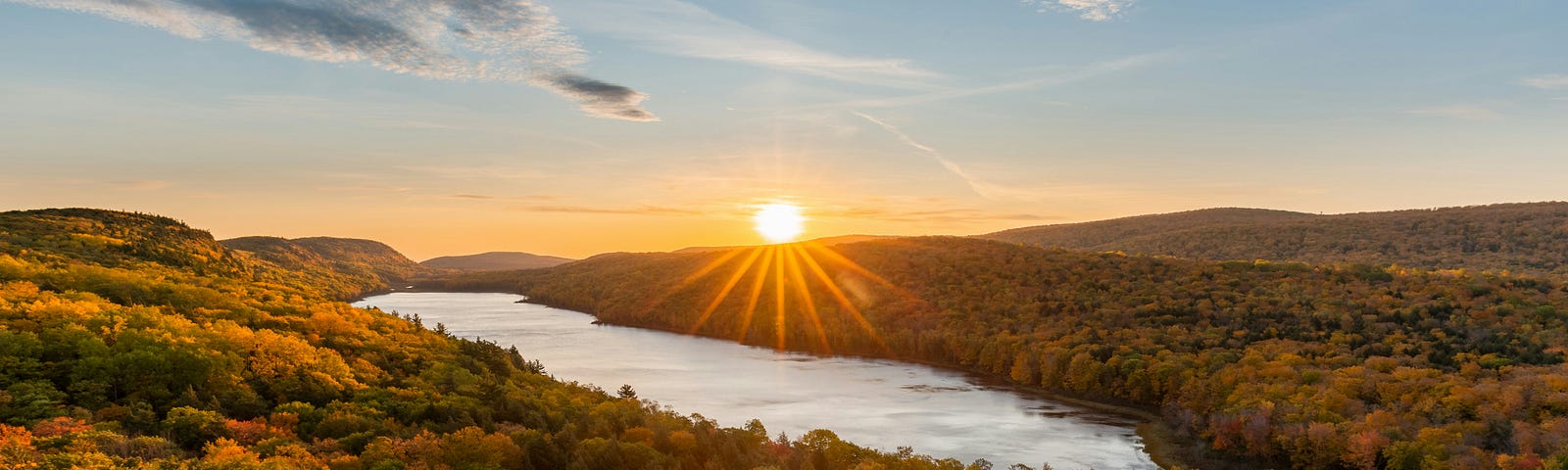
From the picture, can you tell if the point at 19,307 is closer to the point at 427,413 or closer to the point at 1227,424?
the point at 427,413

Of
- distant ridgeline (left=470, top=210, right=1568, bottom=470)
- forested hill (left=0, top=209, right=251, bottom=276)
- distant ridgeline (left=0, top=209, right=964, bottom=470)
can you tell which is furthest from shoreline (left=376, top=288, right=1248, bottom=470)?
forested hill (left=0, top=209, right=251, bottom=276)

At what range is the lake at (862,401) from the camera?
2685 inches

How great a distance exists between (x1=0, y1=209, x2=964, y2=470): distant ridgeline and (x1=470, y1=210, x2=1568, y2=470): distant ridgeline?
35.7 m

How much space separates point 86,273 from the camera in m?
Answer: 60.8

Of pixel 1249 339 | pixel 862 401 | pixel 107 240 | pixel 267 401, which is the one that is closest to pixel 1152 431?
pixel 862 401

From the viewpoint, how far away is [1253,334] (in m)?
97.4

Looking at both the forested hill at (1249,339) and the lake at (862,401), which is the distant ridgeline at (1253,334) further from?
the lake at (862,401)

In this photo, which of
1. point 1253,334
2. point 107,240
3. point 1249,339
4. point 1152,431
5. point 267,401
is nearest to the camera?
point 267,401

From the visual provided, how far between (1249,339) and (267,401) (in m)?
100

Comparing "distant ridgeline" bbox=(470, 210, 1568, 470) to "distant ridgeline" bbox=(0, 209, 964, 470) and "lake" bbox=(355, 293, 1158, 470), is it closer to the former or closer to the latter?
"lake" bbox=(355, 293, 1158, 470)

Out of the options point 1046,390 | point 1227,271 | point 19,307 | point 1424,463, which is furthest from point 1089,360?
point 19,307

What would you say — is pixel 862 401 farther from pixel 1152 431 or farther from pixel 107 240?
pixel 107 240

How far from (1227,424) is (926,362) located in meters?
59.7

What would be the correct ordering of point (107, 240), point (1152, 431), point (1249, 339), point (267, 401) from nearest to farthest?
point (267, 401) < point (1152, 431) < point (1249, 339) < point (107, 240)
